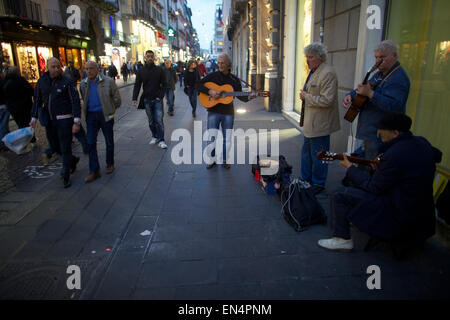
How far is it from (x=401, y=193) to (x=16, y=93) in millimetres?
8116

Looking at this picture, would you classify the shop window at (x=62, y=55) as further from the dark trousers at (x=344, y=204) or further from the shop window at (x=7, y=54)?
the dark trousers at (x=344, y=204)

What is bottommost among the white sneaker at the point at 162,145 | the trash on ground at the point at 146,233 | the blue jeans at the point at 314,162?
the trash on ground at the point at 146,233

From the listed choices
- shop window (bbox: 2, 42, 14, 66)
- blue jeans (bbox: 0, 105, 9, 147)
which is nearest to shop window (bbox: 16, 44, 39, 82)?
shop window (bbox: 2, 42, 14, 66)

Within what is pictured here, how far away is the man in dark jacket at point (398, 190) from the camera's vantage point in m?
2.61

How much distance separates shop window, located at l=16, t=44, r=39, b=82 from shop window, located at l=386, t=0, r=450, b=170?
69.6 feet

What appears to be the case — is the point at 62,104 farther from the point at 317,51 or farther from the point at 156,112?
the point at 317,51

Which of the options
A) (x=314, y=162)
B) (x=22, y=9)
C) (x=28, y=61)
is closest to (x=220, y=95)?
(x=314, y=162)

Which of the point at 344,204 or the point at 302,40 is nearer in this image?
the point at 344,204

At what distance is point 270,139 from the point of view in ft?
25.7

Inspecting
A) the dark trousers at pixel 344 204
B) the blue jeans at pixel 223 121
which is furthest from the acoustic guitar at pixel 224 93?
the dark trousers at pixel 344 204

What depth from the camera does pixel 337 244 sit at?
325 cm

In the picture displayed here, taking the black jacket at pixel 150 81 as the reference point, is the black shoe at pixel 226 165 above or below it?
below

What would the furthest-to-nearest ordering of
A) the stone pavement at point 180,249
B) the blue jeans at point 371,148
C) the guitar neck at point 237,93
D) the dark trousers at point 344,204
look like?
the guitar neck at point 237,93 < the blue jeans at point 371,148 < the dark trousers at point 344,204 < the stone pavement at point 180,249

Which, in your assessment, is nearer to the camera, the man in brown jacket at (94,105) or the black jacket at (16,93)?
the man in brown jacket at (94,105)
